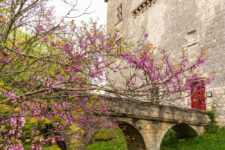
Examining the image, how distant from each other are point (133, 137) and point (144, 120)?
776mm

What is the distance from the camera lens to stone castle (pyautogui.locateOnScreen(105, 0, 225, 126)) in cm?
1441

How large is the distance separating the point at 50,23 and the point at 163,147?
9.39m

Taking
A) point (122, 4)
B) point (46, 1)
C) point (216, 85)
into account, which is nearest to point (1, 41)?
point (46, 1)

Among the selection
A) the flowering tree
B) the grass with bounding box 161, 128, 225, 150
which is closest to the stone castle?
the grass with bounding box 161, 128, 225, 150

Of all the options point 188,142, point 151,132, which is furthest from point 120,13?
point 151,132

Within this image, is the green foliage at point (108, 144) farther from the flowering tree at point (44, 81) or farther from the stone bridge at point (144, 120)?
the flowering tree at point (44, 81)

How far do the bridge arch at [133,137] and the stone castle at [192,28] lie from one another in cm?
447

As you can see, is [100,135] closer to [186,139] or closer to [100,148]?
[100,148]

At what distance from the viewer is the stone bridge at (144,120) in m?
10.4

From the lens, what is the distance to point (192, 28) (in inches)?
647

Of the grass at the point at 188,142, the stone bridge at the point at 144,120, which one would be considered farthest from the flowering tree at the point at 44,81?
the grass at the point at 188,142

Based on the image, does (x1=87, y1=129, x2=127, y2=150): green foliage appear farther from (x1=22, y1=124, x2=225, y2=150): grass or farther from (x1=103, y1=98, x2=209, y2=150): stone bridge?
(x1=103, y1=98, x2=209, y2=150): stone bridge

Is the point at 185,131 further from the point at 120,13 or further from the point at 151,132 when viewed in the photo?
the point at 120,13

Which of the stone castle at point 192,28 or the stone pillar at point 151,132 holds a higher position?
the stone castle at point 192,28
